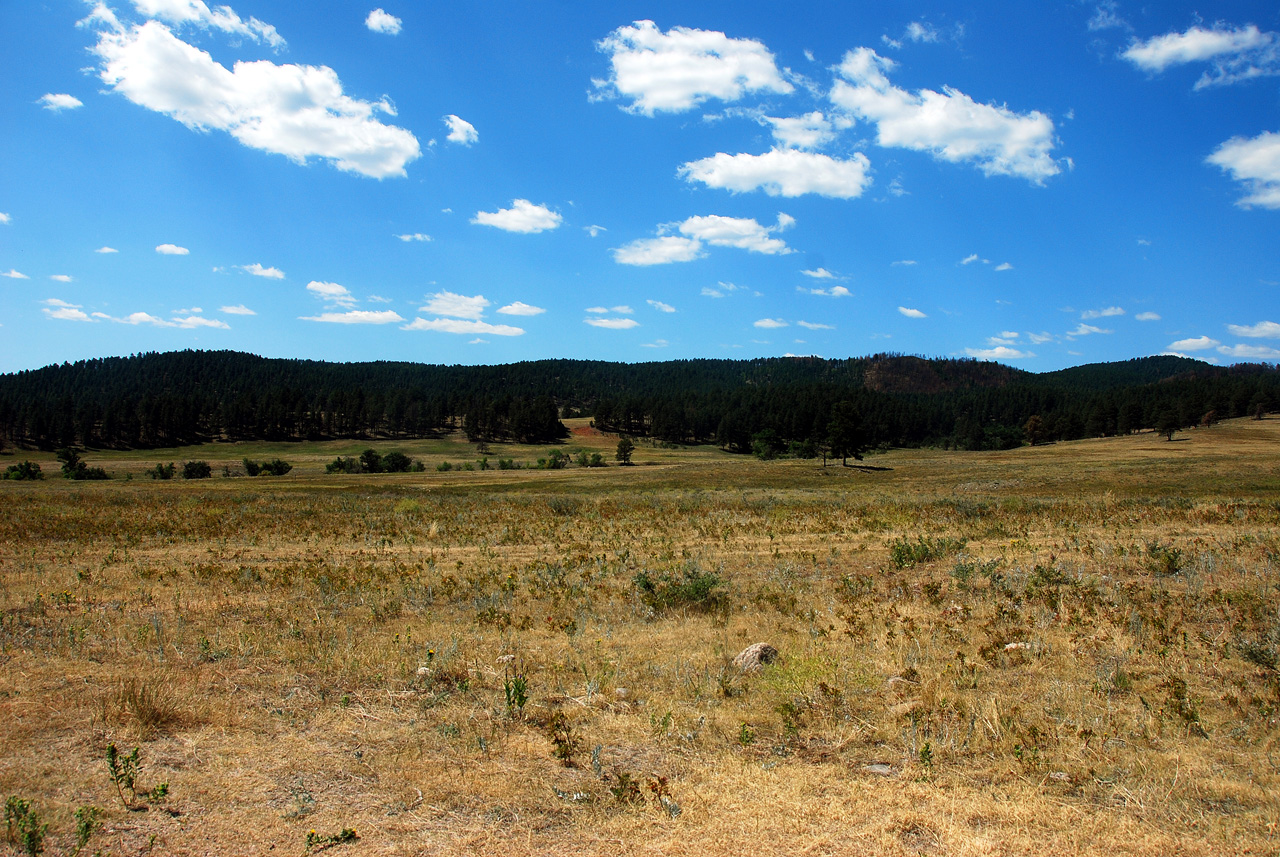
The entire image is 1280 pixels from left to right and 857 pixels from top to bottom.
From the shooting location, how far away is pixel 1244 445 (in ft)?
257

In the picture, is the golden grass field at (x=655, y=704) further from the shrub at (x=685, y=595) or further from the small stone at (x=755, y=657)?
the small stone at (x=755, y=657)

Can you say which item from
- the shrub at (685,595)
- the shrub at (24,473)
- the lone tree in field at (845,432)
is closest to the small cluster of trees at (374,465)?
the shrub at (24,473)

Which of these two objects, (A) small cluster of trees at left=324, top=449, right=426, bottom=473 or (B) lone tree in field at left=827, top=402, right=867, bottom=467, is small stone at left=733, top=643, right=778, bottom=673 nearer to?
(B) lone tree in field at left=827, top=402, right=867, bottom=467

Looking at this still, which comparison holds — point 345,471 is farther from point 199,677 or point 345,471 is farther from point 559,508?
point 199,677

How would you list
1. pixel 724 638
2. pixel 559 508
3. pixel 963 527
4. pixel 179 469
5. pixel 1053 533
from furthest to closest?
1. pixel 179 469
2. pixel 559 508
3. pixel 963 527
4. pixel 1053 533
5. pixel 724 638

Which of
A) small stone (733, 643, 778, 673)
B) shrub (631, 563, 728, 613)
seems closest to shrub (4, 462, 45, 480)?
shrub (631, 563, 728, 613)

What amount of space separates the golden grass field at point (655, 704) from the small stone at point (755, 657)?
1.18ft

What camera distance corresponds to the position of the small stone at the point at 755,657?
322 inches

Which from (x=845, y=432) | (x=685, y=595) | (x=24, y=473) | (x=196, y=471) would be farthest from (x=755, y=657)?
(x=24, y=473)

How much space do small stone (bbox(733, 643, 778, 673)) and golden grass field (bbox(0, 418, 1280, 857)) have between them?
36 cm

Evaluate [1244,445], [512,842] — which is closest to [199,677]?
[512,842]

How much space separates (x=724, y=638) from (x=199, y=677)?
6.87 m

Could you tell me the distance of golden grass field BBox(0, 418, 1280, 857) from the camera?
464 cm

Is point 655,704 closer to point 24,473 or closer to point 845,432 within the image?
point 845,432
